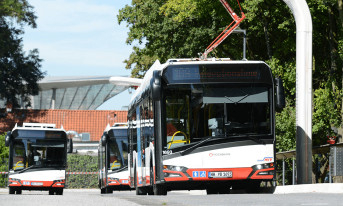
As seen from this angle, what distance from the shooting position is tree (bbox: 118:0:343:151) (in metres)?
33.0

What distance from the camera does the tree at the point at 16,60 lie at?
205 feet

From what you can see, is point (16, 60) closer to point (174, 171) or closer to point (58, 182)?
point (58, 182)

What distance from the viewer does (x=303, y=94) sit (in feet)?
70.2

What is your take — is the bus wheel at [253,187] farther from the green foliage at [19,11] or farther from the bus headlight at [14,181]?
the green foliage at [19,11]

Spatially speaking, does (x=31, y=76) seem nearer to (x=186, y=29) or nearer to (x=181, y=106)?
(x=186, y=29)

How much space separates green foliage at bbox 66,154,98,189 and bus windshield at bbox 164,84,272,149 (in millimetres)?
35025

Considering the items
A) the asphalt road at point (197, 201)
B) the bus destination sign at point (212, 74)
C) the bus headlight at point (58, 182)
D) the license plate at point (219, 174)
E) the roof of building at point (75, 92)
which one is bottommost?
the bus headlight at point (58, 182)

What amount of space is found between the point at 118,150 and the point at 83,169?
18113mm

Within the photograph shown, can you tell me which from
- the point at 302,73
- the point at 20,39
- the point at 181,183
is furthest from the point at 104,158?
the point at 20,39

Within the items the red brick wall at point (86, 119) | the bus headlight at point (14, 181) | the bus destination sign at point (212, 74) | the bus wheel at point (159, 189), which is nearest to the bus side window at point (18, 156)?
the bus headlight at point (14, 181)

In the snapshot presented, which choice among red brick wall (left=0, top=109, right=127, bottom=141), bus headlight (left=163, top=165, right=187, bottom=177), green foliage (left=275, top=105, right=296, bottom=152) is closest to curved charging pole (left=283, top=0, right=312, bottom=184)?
bus headlight (left=163, top=165, right=187, bottom=177)

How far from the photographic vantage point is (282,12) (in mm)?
34375

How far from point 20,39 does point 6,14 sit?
2.14 metres

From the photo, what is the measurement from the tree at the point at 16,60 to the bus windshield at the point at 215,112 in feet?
148
